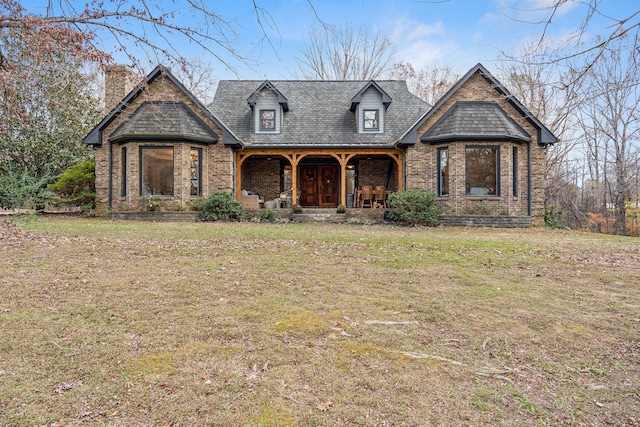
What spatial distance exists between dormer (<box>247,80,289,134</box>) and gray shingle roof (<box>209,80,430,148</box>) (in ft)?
1.26

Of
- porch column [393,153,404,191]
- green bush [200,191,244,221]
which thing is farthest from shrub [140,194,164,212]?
porch column [393,153,404,191]

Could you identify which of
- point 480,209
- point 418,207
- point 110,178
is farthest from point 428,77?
point 110,178

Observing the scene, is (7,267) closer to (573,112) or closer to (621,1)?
(621,1)

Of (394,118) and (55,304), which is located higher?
(394,118)

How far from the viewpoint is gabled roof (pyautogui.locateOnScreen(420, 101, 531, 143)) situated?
14289 mm

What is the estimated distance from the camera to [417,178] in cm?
1555

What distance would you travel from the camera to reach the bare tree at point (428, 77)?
2816 cm

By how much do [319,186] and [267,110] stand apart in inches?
198

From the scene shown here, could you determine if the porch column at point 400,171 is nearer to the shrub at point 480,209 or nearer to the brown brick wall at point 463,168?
the brown brick wall at point 463,168

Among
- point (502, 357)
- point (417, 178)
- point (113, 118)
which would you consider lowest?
point (502, 357)

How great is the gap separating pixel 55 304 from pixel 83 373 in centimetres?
183

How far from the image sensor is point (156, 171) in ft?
49.4

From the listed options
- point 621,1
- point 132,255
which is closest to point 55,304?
point 132,255

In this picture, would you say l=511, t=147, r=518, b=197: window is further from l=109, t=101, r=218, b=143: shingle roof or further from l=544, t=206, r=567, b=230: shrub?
l=109, t=101, r=218, b=143: shingle roof
